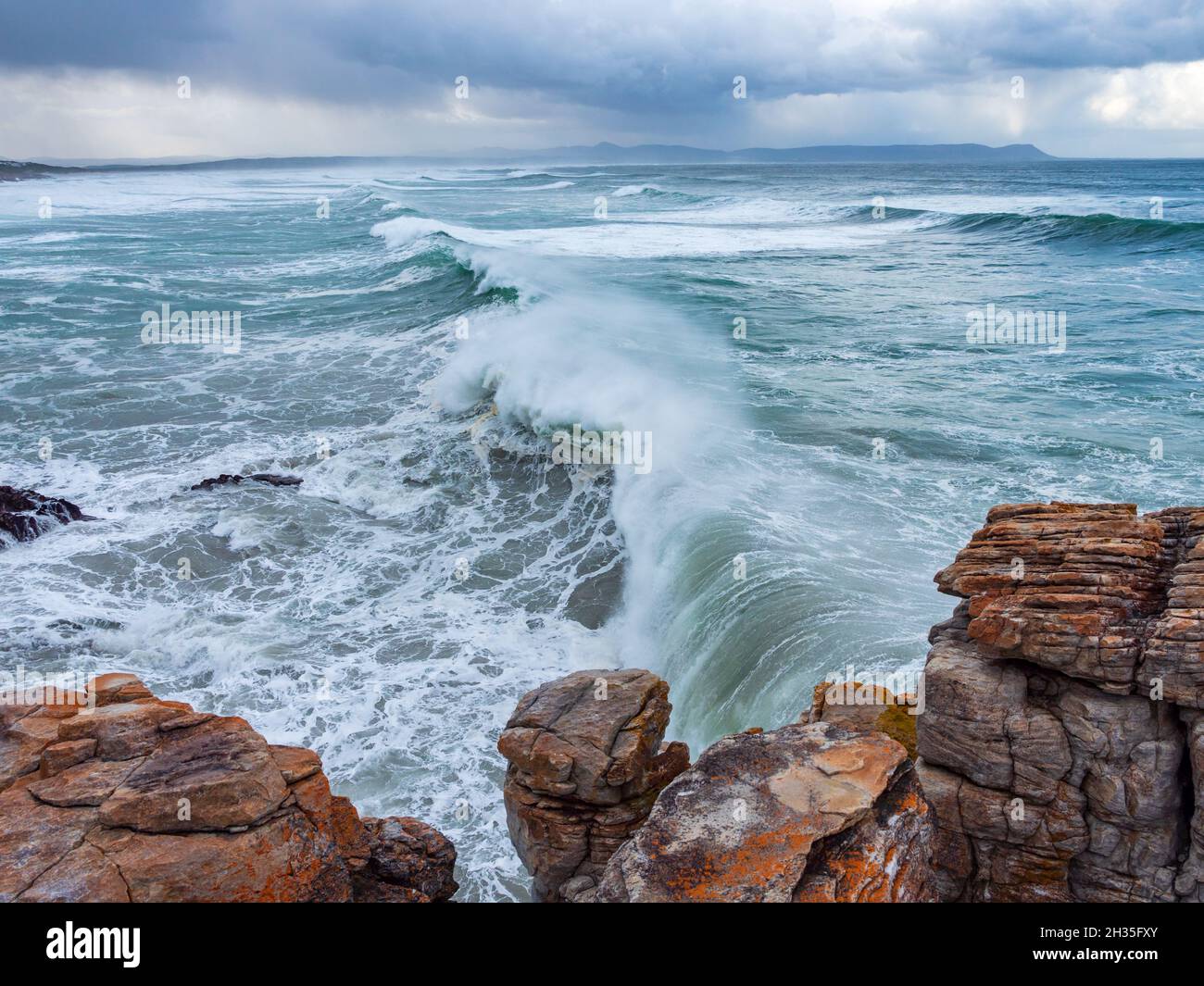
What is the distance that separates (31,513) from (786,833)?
1422cm

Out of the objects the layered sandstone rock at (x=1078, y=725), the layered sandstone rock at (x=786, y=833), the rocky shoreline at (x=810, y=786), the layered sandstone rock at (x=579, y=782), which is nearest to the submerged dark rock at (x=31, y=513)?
the rocky shoreline at (x=810, y=786)

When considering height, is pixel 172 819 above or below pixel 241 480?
below

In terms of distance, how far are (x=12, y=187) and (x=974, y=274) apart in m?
100

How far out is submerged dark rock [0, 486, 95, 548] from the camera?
560 inches

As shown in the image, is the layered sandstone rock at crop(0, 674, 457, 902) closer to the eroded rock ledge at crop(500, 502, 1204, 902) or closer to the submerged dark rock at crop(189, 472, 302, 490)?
the eroded rock ledge at crop(500, 502, 1204, 902)

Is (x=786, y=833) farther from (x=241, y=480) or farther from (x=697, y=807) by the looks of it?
(x=241, y=480)

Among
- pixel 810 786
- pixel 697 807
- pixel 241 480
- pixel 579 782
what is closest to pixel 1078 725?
pixel 810 786

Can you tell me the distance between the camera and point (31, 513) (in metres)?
14.6

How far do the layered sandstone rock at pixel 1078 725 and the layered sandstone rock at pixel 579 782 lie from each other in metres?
2.04

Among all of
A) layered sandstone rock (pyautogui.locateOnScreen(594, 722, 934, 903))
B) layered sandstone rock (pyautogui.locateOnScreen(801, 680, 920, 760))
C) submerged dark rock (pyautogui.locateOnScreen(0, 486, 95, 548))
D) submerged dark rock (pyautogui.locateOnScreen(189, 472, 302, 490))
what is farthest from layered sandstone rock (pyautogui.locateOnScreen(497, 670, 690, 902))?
→ submerged dark rock (pyautogui.locateOnScreen(0, 486, 95, 548))

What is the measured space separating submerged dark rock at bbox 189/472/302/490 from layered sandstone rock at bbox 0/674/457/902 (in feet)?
34.1

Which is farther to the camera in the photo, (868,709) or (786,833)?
(868,709)

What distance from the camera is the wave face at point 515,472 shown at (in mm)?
10711

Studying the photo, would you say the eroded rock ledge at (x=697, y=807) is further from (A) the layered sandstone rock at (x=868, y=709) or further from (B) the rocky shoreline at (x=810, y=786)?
(A) the layered sandstone rock at (x=868, y=709)
